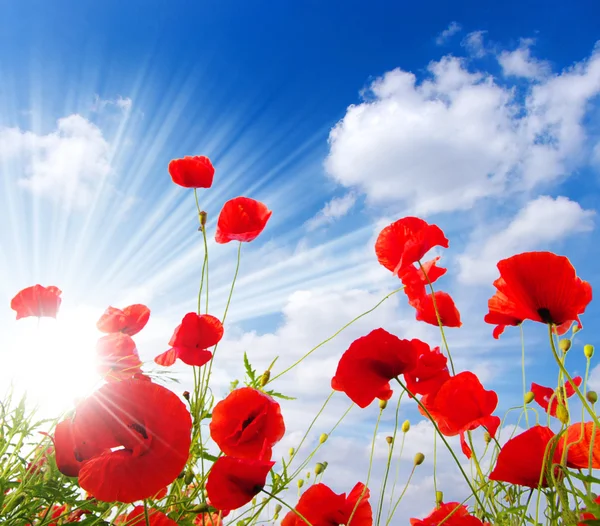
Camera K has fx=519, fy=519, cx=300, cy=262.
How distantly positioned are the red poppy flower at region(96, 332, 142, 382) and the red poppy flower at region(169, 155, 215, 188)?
2.47 ft

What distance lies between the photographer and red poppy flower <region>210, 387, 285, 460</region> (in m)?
1.38

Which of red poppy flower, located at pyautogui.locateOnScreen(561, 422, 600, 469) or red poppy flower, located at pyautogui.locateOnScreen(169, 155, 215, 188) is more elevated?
red poppy flower, located at pyautogui.locateOnScreen(169, 155, 215, 188)

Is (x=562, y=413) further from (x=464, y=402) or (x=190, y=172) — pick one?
(x=190, y=172)

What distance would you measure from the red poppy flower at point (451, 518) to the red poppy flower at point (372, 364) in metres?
0.36

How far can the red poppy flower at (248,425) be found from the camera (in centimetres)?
138

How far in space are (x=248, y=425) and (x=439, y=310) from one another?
744 millimetres

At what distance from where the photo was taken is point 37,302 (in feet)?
8.29

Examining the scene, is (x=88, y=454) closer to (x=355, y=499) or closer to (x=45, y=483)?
(x=45, y=483)

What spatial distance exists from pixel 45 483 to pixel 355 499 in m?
0.94

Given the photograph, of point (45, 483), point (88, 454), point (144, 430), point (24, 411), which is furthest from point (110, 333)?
point (144, 430)

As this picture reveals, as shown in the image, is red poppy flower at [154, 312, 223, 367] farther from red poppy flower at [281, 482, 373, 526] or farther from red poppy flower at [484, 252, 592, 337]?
red poppy flower at [484, 252, 592, 337]

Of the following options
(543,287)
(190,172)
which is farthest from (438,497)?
(190,172)

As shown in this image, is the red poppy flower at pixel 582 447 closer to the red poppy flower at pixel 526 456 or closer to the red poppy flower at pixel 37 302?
the red poppy flower at pixel 526 456

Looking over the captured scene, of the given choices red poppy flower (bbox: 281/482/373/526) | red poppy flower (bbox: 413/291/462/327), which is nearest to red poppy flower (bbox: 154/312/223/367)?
red poppy flower (bbox: 281/482/373/526)
